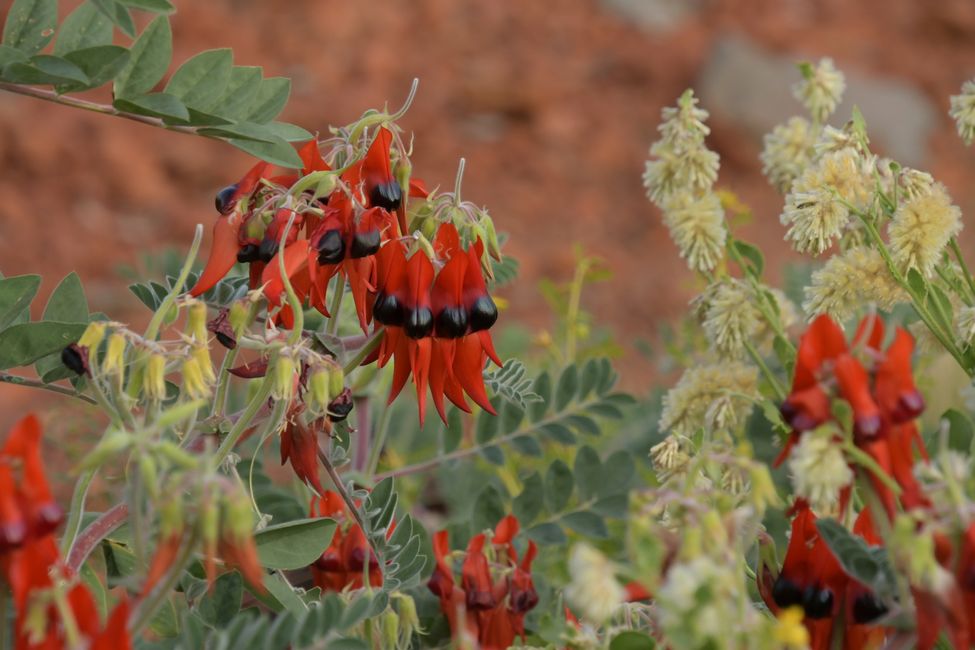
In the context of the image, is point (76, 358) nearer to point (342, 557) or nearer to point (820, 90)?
point (342, 557)

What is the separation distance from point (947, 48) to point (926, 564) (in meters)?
5.41

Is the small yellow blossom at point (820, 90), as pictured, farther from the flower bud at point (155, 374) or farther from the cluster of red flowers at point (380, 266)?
the flower bud at point (155, 374)

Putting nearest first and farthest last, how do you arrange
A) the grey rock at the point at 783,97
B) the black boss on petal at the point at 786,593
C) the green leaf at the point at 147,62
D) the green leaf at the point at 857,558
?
the green leaf at the point at 857,558, the black boss on petal at the point at 786,593, the green leaf at the point at 147,62, the grey rock at the point at 783,97

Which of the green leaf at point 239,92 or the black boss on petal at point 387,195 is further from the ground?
the green leaf at point 239,92

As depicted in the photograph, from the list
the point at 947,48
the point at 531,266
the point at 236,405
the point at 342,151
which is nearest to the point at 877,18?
the point at 947,48

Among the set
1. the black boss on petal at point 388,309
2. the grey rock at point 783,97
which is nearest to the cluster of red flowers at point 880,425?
the black boss on petal at point 388,309

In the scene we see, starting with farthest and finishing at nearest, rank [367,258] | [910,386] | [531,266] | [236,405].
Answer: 1. [531,266]
2. [236,405]
3. [367,258]
4. [910,386]

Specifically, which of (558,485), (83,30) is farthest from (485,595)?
(83,30)

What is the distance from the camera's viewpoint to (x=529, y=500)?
1.70m

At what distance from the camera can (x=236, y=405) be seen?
201 cm

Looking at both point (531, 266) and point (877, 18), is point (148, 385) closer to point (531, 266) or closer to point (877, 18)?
point (531, 266)

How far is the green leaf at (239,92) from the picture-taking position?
1.46 m

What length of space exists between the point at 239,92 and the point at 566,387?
1.87ft

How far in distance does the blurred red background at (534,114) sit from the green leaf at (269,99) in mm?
2528
